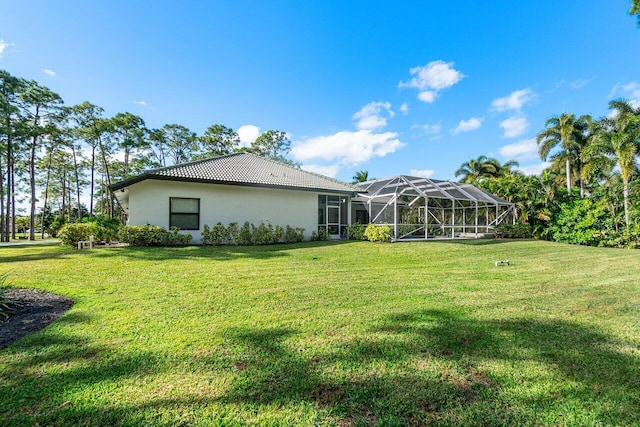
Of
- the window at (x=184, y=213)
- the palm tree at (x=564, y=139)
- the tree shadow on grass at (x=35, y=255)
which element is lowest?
the tree shadow on grass at (x=35, y=255)

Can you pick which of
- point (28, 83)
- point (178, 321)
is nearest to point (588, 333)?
point (178, 321)

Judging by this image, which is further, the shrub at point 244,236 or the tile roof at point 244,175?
the shrub at point 244,236

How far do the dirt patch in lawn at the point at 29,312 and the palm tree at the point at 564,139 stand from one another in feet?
113

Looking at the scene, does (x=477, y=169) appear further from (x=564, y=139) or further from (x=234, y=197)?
(x=234, y=197)

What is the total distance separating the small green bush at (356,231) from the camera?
1567 centimetres

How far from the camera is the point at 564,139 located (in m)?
26.6

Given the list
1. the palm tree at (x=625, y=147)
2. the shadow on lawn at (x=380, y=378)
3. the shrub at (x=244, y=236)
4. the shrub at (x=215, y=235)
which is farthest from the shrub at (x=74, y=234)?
the palm tree at (x=625, y=147)

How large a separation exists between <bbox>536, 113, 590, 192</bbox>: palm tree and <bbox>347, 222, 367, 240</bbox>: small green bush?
2287 centimetres

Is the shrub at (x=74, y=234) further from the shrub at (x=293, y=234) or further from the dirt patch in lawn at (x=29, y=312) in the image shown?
the dirt patch in lawn at (x=29, y=312)

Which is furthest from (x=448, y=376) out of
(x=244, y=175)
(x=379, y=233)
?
(x=244, y=175)

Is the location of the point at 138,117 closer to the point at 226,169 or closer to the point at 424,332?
the point at 226,169

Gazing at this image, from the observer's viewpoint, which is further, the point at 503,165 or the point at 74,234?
the point at 503,165

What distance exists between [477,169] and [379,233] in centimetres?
2614

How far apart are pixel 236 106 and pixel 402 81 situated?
36.2 ft
